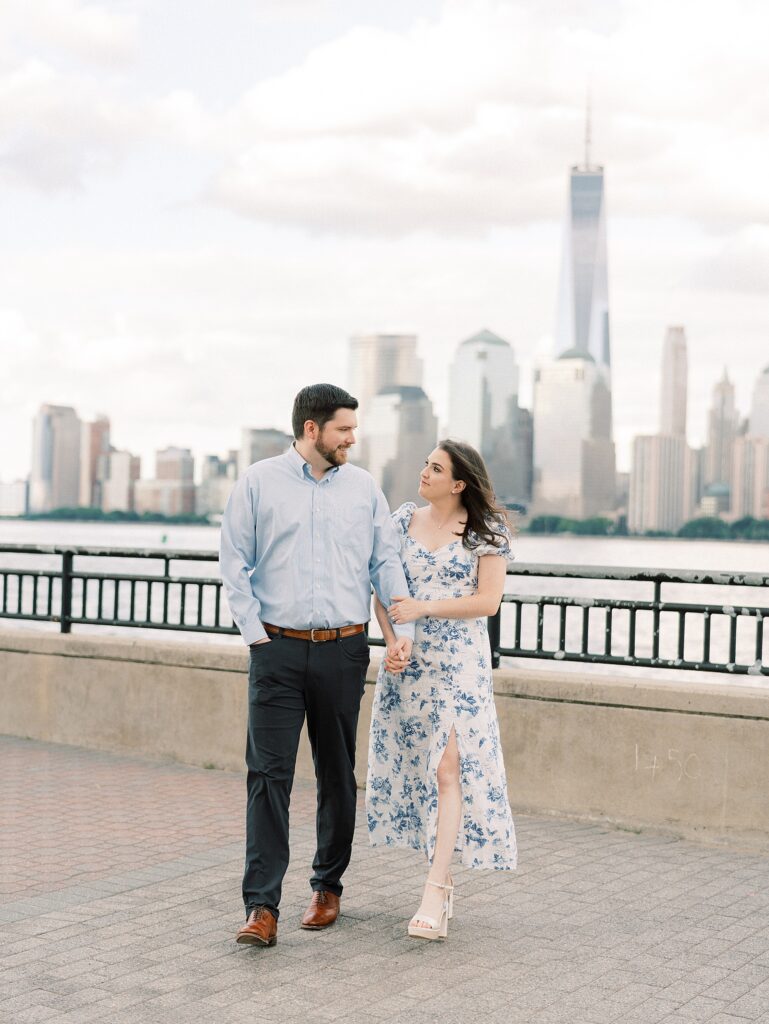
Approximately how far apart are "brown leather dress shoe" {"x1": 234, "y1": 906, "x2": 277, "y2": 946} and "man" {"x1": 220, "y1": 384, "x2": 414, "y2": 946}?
4cm

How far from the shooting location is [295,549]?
5.10 metres

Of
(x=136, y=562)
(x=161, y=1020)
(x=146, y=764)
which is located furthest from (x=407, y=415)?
(x=161, y=1020)

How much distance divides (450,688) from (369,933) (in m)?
0.98

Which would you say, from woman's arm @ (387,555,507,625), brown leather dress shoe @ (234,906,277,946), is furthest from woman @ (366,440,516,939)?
brown leather dress shoe @ (234,906,277,946)

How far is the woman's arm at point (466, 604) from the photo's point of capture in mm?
5168

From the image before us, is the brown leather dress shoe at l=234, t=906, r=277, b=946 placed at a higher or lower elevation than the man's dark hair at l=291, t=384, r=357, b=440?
lower

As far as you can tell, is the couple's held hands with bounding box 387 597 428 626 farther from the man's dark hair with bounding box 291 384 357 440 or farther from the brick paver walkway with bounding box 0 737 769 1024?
the brick paver walkway with bounding box 0 737 769 1024

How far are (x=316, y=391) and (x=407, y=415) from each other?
68054 millimetres

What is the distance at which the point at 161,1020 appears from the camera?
161 inches

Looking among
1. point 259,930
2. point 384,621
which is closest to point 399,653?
point 384,621

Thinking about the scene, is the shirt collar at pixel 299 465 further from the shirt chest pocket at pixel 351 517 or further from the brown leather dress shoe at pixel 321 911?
the brown leather dress shoe at pixel 321 911

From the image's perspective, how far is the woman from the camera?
525 centimetres

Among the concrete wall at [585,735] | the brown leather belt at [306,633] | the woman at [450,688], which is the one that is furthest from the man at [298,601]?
the concrete wall at [585,735]

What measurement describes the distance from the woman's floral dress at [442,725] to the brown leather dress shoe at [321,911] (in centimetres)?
32
